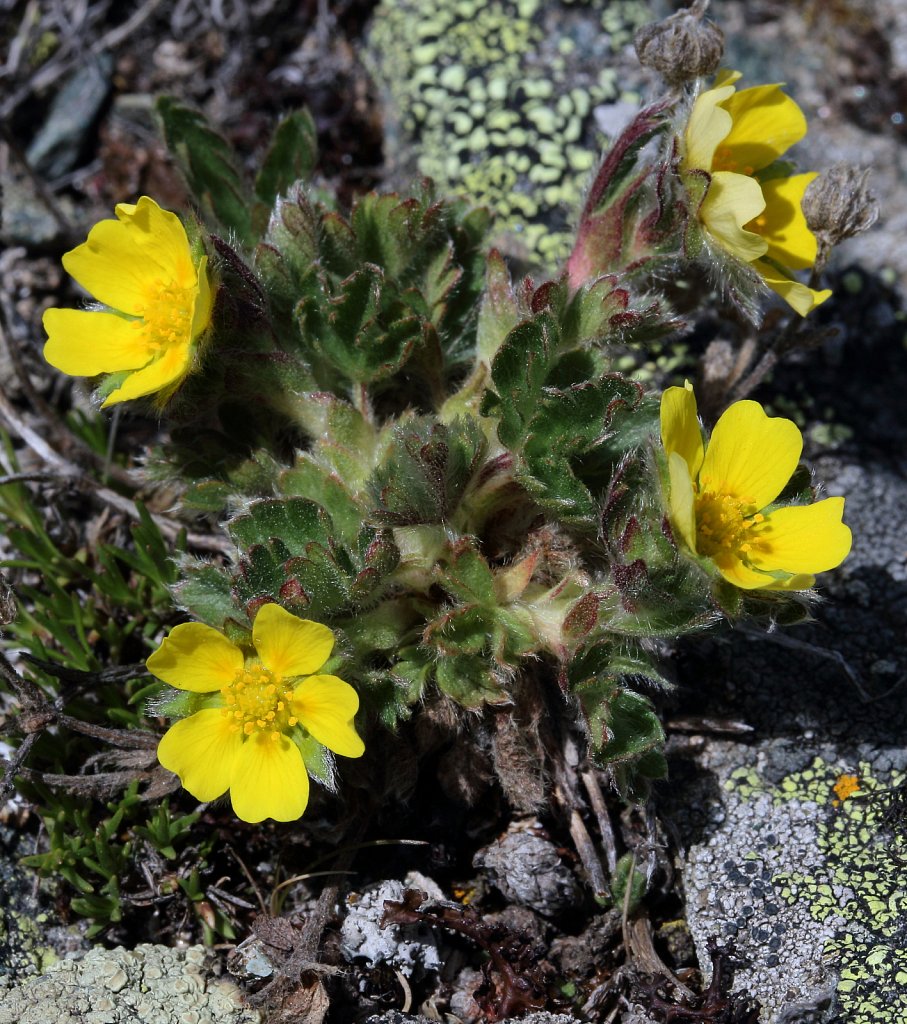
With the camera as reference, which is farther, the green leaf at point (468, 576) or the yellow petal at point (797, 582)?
the green leaf at point (468, 576)

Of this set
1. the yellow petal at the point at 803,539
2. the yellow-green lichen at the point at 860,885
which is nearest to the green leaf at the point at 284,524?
the yellow petal at the point at 803,539

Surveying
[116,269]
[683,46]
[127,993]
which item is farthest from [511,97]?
[127,993]

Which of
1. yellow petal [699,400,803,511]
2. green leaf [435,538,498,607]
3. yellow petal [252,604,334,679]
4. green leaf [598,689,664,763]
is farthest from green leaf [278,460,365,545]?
yellow petal [699,400,803,511]

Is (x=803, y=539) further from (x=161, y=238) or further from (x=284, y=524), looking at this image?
(x=161, y=238)

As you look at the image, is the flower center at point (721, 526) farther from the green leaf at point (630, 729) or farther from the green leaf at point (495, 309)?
the green leaf at point (495, 309)

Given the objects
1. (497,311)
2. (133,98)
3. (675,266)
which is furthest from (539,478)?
(133,98)

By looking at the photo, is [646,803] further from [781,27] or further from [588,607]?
[781,27]
